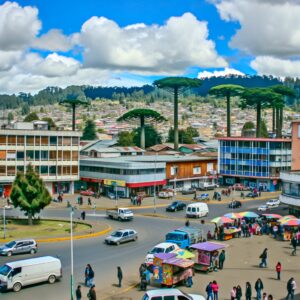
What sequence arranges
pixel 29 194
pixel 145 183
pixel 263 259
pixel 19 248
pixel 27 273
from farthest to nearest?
1. pixel 145 183
2. pixel 29 194
3. pixel 19 248
4. pixel 263 259
5. pixel 27 273

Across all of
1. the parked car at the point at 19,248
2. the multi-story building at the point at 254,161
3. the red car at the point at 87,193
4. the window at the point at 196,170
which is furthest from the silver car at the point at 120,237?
the multi-story building at the point at 254,161

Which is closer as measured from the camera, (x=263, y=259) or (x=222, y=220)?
(x=263, y=259)

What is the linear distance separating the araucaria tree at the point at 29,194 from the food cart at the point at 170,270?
21.1 m

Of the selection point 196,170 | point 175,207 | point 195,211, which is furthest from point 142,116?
point 195,211

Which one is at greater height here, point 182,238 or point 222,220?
point 222,220

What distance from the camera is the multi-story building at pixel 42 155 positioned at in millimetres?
72812

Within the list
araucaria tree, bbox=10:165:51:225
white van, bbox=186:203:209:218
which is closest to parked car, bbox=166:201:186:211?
white van, bbox=186:203:209:218

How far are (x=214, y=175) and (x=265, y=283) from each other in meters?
62.2

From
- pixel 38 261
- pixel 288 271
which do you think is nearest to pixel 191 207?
pixel 288 271

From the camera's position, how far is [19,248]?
37188 millimetres

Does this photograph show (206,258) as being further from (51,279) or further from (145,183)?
(145,183)

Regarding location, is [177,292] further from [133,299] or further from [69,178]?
[69,178]

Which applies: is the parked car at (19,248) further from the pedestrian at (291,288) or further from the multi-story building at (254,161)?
the multi-story building at (254,161)

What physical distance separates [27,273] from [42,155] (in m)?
47.2
